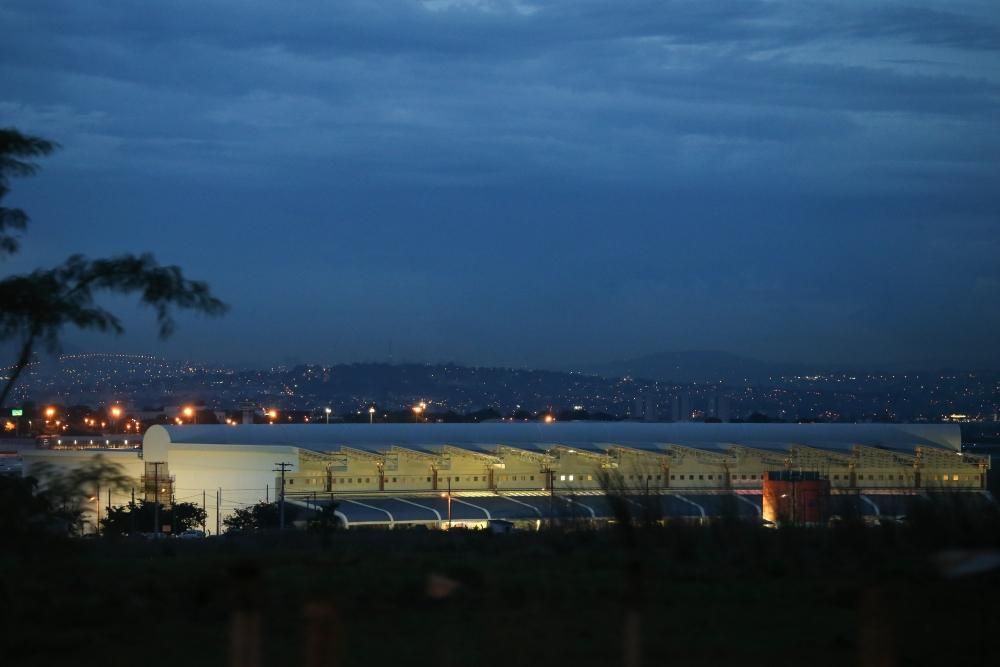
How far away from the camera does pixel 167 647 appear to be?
1004 cm

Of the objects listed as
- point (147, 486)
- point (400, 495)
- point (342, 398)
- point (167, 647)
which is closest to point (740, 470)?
point (400, 495)

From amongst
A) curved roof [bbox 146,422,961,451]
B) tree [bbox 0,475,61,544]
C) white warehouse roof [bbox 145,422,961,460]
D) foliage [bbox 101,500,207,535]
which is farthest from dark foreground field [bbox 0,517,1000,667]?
white warehouse roof [bbox 145,422,961,460]

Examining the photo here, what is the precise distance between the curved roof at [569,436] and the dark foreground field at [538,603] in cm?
3728

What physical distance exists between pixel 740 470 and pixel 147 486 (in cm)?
2335

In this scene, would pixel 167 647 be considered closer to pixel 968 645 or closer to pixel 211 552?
pixel 968 645

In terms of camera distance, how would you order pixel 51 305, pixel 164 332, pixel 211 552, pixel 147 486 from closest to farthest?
pixel 51 305 < pixel 164 332 < pixel 211 552 < pixel 147 486

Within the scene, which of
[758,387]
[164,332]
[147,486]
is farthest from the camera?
[758,387]

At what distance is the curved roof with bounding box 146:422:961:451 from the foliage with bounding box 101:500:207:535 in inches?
326

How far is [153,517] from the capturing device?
42.3m

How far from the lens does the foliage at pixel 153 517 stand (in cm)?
3999

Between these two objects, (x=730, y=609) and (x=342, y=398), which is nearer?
(x=730, y=609)

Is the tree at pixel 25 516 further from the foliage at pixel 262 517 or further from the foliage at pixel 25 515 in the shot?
the foliage at pixel 262 517

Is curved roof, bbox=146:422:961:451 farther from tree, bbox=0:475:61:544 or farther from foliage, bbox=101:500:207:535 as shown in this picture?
tree, bbox=0:475:61:544

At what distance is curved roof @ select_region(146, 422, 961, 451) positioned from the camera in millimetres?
55812
